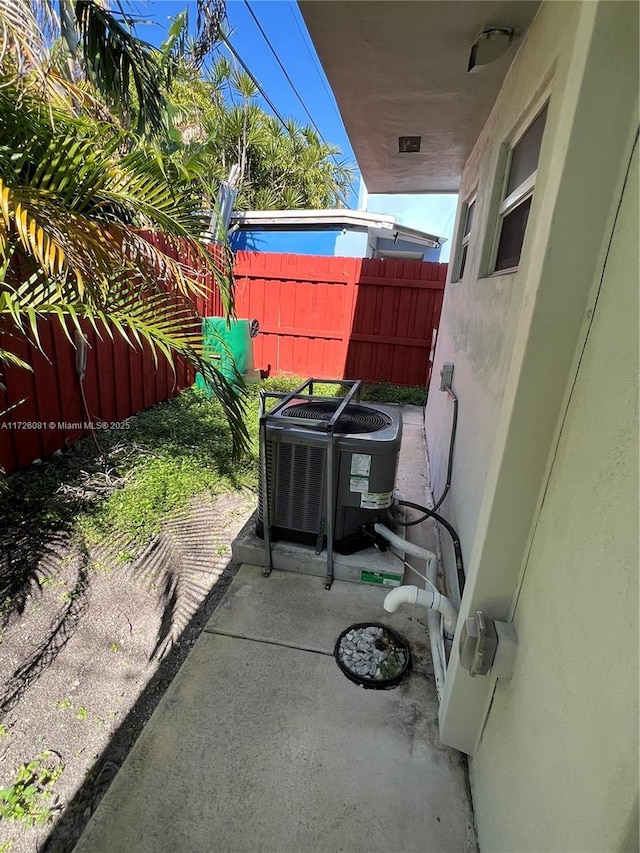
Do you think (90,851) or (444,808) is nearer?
(90,851)

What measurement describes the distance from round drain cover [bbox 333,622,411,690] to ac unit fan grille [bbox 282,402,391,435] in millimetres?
1063

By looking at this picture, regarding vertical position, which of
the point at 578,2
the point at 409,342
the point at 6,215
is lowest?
the point at 409,342

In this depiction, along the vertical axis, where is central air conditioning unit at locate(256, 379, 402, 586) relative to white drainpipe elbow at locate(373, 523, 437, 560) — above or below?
above

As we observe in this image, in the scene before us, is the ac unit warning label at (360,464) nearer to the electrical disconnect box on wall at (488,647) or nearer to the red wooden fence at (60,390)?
the electrical disconnect box on wall at (488,647)

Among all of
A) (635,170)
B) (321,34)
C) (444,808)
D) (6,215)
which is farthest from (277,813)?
(321,34)

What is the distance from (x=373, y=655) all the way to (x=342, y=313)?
6339mm

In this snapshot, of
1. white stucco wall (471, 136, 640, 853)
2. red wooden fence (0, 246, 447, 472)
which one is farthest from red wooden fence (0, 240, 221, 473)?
white stucco wall (471, 136, 640, 853)

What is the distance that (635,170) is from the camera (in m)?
0.92

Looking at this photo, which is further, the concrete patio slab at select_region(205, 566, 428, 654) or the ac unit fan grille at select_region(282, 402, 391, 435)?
the ac unit fan grille at select_region(282, 402, 391, 435)

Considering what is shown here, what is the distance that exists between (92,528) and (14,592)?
25.4 inches

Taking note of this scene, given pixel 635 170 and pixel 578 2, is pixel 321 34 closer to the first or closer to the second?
pixel 578 2

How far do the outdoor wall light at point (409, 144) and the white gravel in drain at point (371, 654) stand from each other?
381 centimetres

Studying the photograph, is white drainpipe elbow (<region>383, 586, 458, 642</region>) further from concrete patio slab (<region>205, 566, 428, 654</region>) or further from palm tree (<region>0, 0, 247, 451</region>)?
palm tree (<region>0, 0, 247, 451</region>)

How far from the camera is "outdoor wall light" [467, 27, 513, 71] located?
6.55ft
